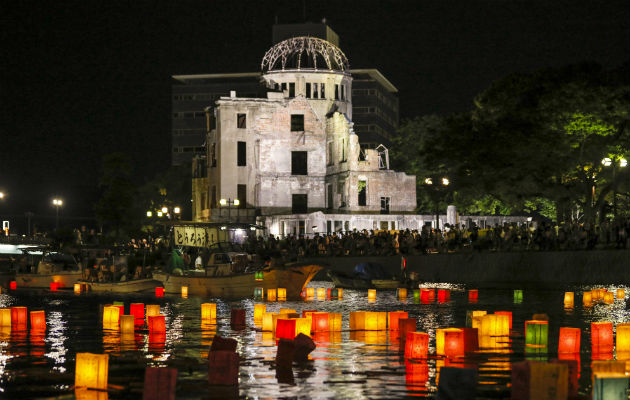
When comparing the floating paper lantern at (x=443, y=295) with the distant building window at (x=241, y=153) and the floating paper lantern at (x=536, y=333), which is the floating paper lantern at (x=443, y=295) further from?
the distant building window at (x=241, y=153)

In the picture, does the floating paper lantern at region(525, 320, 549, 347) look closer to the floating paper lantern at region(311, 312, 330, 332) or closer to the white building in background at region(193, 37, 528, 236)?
the floating paper lantern at region(311, 312, 330, 332)

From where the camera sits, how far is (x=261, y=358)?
1728 centimetres

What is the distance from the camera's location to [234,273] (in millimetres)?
39344

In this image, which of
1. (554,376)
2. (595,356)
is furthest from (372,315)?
(554,376)

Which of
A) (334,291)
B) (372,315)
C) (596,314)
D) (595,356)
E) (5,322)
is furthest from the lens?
(334,291)

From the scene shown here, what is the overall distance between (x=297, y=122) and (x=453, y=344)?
2776 inches

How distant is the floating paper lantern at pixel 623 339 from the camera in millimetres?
17203

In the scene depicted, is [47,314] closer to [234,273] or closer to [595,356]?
[234,273]

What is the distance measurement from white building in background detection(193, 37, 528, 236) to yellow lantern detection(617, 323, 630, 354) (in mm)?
64116

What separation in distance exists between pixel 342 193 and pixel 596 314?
5618 centimetres

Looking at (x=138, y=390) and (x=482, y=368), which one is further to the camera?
(x=482, y=368)

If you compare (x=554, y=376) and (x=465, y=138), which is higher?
(x=465, y=138)

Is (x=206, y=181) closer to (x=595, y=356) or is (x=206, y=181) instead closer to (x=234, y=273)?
(x=234, y=273)

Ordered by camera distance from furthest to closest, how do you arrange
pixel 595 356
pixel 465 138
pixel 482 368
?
pixel 465 138, pixel 595 356, pixel 482 368
